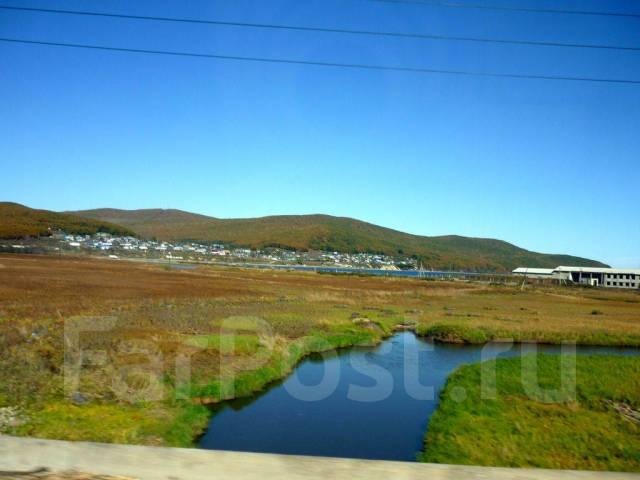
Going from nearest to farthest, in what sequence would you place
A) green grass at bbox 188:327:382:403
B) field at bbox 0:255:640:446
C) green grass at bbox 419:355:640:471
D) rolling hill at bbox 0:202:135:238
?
green grass at bbox 419:355:640:471, field at bbox 0:255:640:446, green grass at bbox 188:327:382:403, rolling hill at bbox 0:202:135:238

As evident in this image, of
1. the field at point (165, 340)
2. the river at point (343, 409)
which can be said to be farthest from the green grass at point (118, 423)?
the river at point (343, 409)

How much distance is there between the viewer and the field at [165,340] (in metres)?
12.2

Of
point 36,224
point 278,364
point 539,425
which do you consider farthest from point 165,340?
point 36,224

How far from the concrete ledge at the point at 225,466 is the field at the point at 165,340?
506 centimetres

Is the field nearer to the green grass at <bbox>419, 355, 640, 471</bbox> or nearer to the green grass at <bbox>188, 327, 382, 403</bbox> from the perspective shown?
the green grass at <bbox>188, 327, 382, 403</bbox>

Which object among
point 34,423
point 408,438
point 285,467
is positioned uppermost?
point 285,467

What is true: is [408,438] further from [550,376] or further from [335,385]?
[550,376]

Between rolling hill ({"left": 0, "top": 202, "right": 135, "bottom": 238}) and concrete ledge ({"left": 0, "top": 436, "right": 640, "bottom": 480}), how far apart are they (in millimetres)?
140218

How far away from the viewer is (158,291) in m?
44.6

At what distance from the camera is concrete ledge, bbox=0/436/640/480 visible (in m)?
5.40

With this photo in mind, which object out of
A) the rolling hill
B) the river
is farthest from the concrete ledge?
the rolling hill

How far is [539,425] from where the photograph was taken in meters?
12.8

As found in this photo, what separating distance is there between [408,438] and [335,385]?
563cm

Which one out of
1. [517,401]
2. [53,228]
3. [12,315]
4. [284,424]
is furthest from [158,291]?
[53,228]
